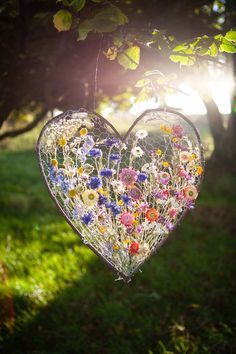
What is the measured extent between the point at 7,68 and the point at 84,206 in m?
1.51

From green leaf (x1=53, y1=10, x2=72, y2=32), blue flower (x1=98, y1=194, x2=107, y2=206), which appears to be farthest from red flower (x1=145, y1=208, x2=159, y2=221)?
green leaf (x1=53, y1=10, x2=72, y2=32)

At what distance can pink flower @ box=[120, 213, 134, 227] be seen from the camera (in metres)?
1.86

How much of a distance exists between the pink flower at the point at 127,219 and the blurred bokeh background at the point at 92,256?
69 centimetres

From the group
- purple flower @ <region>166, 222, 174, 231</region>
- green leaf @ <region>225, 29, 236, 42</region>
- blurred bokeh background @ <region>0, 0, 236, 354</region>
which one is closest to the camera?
green leaf @ <region>225, 29, 236, 42</region>

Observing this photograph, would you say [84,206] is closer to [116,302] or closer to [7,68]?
[7,68]

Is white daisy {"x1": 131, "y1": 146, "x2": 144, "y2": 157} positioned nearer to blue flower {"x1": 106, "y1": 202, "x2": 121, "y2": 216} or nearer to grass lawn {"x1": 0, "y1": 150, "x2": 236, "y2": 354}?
blue flower {"x1": 106, "y1": 202, "x2": 121, "y2": 216}

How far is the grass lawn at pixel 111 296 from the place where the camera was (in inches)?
144

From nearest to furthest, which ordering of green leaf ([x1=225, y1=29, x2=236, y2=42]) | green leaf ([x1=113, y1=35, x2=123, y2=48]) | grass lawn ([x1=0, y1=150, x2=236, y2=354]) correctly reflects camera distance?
green leaf ([x1=225, y1=29, x2=236, y2=42]) < green leaf ([x1=113, y1=35, x2=123, y2=48]) < grass lawn ([x1=0, y1=150, x2=236, y2=354])

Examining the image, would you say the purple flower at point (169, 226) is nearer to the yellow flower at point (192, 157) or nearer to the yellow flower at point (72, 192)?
the yellow flower at point (192, 157)

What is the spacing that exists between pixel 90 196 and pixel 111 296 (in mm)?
3041

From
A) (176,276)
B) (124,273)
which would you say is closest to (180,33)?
(124,273)

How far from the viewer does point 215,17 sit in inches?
127

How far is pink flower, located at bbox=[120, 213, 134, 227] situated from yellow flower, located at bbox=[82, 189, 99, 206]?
6.3 inches

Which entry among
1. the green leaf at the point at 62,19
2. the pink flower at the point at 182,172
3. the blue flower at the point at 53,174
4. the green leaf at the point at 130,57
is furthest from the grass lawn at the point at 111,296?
the green leaf at the point at 62,19
